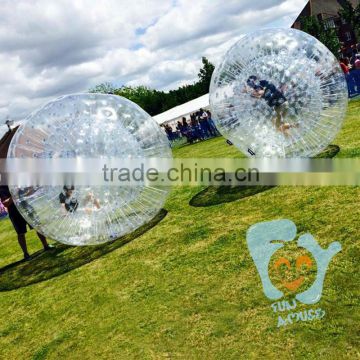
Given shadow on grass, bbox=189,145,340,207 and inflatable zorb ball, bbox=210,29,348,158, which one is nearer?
inflatable zorb ball, bbox=210,29,348,158

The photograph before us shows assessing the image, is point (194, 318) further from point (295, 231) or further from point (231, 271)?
point (295, 231)

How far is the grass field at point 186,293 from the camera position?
12.8ft

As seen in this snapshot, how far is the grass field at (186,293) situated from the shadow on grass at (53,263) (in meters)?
0.03

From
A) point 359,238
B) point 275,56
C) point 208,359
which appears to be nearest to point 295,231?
point 359,238

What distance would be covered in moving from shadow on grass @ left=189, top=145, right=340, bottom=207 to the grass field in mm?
195

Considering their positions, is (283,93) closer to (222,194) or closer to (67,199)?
(222,194)

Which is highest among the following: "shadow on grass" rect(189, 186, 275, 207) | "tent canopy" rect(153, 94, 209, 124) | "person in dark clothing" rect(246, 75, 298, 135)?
"tent canopy" rect(153, 94, 209, 124)

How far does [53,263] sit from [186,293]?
3414 mm

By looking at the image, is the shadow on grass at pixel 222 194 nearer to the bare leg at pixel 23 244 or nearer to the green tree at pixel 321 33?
the bare leg at pixel 23 244

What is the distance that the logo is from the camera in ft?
13.9

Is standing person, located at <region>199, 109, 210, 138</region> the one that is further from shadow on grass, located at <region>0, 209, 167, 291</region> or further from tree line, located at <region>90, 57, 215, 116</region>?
tree line, located at <region>90, 57, 215, 116</region>

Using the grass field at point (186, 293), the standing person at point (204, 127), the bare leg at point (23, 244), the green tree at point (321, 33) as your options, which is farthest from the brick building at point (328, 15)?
the bare leg at point (23, 244)

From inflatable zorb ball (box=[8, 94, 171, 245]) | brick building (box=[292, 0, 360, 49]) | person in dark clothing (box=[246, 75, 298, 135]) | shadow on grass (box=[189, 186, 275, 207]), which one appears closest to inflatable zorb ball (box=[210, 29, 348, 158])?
person in dark clothing (box=[246, 75, 298, 135])

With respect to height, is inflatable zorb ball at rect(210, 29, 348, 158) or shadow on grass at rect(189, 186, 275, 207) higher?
inflatable zorb ball at rect(210, 29, 348, 158)
